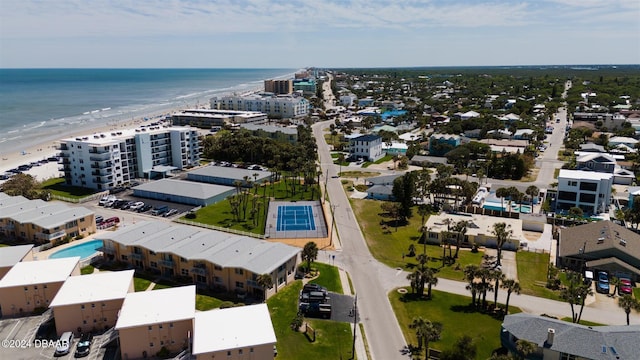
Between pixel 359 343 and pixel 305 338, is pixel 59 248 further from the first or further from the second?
pixel 359 343

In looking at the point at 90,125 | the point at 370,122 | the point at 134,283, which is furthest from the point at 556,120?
the point at 90,125

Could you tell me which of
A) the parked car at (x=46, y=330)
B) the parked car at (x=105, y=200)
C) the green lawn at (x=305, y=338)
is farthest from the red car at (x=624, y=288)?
the parked car at (x=105, y=200)

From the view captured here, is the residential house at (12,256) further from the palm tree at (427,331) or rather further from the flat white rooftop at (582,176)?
the flat white rooftop at (582,176)

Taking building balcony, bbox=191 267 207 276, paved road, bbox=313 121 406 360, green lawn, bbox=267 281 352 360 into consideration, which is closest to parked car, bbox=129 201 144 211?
building balcony, bbox=191 267 207 276

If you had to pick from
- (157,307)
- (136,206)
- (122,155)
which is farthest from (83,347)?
(122,155)

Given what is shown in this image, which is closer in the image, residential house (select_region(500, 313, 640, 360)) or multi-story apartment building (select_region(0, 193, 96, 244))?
residential house (select_region(500, 313, 640, 360))

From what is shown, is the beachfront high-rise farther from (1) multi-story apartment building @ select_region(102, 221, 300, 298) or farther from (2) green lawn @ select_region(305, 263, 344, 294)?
(2) green lawn @ select_region(305, 263, 344, 294)

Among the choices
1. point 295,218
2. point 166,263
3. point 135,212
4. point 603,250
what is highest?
point 603,250
